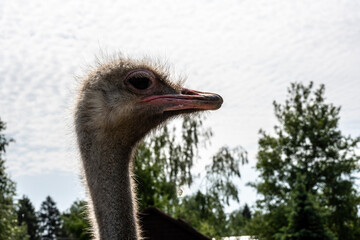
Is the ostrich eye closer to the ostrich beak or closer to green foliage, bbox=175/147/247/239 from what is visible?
the ostrich beak

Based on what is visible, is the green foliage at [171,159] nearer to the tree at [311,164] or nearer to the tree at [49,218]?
the tree at [311,164]

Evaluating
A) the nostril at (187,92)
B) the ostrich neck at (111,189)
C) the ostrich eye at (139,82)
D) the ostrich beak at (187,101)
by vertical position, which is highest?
the ostrich eye at (139,82)

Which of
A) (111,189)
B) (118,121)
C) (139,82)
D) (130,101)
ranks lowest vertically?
(111,189)

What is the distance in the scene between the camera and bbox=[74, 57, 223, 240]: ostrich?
318cm

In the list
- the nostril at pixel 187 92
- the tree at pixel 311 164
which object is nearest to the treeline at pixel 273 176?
the tree at pixel 311 164

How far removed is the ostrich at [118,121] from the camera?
3.18 m

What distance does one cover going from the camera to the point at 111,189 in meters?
3.23

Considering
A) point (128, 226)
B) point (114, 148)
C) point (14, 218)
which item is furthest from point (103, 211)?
point (14, 218)

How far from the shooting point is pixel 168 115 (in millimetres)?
3656

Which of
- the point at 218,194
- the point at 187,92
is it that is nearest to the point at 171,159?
the point at 218,194

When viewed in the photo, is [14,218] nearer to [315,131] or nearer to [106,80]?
[315,131]

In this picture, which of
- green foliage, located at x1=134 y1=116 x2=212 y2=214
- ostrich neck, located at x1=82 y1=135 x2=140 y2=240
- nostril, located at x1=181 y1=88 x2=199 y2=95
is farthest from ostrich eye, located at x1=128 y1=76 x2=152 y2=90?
green foliage, located at x1=134 y1=116 x2=212 y2=214

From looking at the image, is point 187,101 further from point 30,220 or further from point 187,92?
point 30,220

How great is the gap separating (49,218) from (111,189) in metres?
90.0
